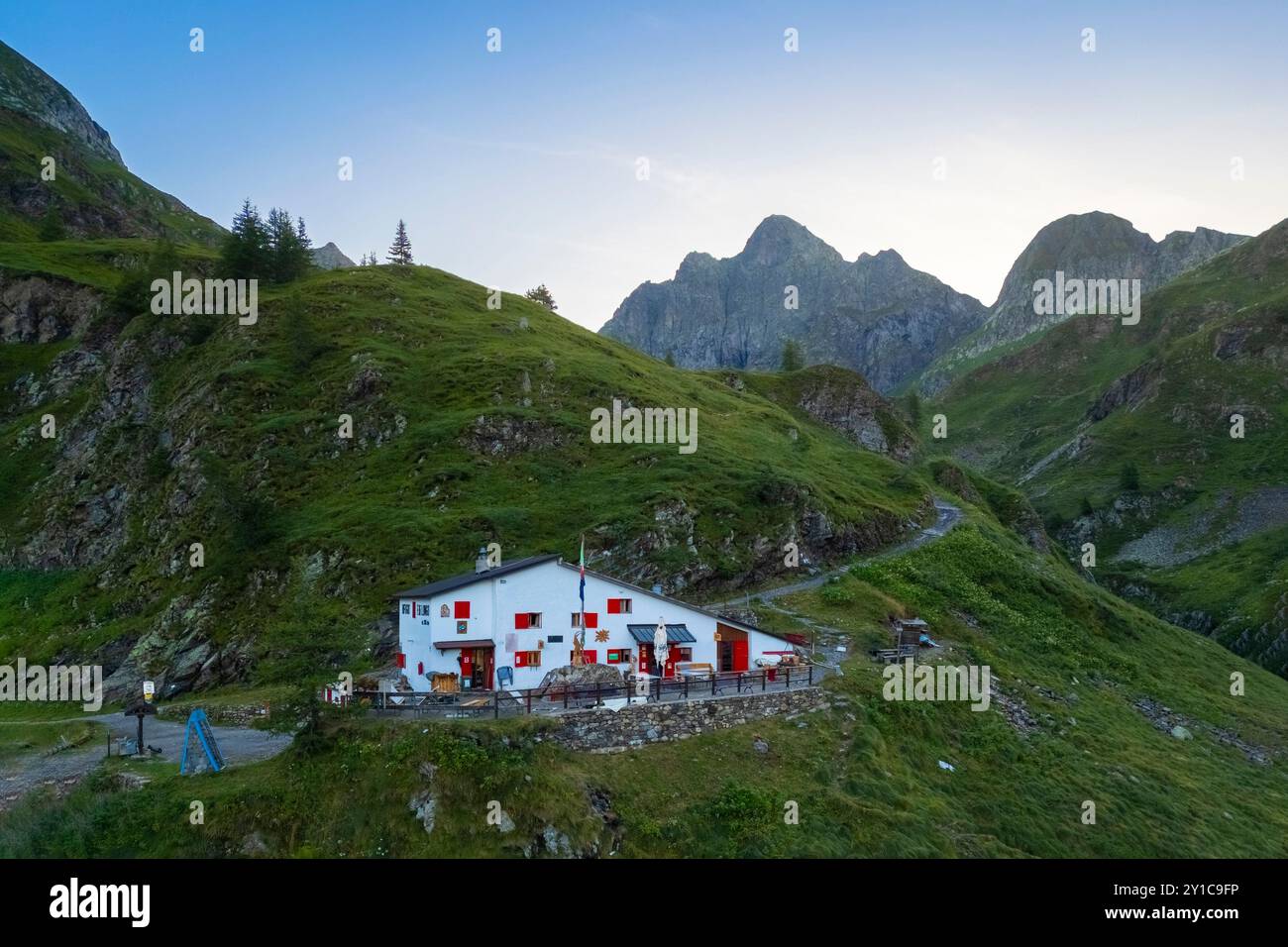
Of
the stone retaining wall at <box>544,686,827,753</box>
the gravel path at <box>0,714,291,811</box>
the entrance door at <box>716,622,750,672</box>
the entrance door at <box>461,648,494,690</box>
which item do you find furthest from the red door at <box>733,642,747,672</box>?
the gravel path at <box>0,714,291,811</box>

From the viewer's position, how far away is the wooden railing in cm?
3067

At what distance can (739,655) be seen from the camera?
1681 inches

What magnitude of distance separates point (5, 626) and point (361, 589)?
3258 centimetres

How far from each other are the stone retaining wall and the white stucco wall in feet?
22.4

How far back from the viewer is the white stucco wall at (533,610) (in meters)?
36.8

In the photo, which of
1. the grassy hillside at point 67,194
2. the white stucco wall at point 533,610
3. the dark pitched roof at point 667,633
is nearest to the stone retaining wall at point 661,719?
the dark pitched roof at point 667,633

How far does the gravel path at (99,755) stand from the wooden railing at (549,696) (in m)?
4.75

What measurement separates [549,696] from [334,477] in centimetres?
4409

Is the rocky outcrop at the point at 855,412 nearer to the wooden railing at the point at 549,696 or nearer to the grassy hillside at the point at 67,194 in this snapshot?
the wooden railing at the point at 549,696

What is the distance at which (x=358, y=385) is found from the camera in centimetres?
7775

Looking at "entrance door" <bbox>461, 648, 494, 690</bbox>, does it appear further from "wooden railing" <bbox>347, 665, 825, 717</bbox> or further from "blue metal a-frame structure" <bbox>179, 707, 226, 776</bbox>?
"blue metal a-frame structure" <bbox>179, 707, 226, 776</bbox>

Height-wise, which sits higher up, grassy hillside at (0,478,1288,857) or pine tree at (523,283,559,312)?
pine tree at (523,283,559,312)
